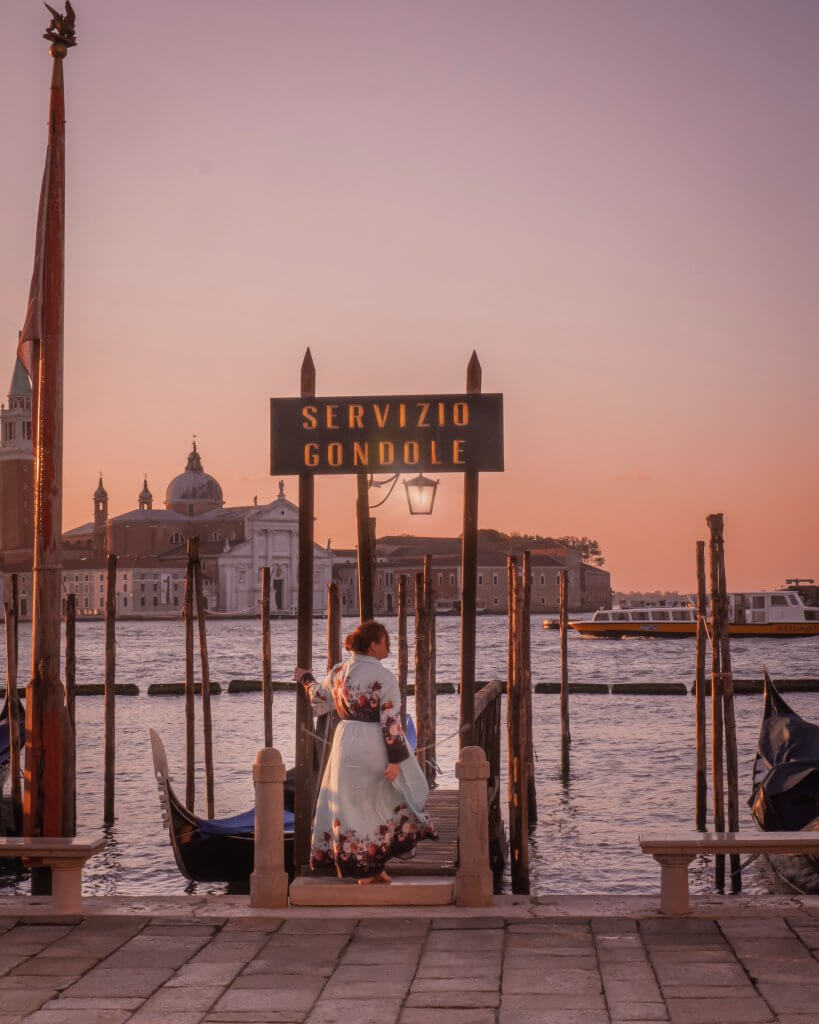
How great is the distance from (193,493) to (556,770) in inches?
3705

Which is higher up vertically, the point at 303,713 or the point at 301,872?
the point at 303,713

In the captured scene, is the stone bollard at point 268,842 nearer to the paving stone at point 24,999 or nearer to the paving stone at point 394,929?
the paving stone at point 394,929

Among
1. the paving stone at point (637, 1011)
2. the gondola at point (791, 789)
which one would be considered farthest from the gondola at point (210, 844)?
the paving stone at point (637, 1011)

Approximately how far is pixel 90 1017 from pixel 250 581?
101575mm

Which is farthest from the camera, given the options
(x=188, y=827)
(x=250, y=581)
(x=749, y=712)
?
(x=250, y=581)

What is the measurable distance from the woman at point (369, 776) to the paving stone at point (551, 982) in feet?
4.00

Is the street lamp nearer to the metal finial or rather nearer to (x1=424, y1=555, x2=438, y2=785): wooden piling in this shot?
the metal finial

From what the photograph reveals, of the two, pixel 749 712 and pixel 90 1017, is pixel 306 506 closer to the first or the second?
pixel 90 1017

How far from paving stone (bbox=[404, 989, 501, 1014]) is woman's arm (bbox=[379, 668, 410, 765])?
1.41m

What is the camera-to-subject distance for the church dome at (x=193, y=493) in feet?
360

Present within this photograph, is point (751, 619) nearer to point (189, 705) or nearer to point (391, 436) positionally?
point (189, 705)

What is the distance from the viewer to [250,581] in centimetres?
10475

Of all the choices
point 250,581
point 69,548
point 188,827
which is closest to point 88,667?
point 188,827

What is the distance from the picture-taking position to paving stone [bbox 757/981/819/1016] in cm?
388
